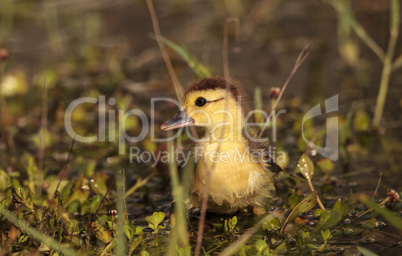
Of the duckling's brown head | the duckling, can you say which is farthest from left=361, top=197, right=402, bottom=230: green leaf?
the duckling's brown head

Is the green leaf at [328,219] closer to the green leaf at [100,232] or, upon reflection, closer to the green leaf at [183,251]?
the green leaf at [183,251]

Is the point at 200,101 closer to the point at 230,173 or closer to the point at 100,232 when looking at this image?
the point at 230,173

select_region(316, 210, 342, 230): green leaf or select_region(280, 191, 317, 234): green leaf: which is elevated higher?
select_region(280, 191, 317, 234): green leaf

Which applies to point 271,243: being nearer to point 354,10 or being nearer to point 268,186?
point 268,186

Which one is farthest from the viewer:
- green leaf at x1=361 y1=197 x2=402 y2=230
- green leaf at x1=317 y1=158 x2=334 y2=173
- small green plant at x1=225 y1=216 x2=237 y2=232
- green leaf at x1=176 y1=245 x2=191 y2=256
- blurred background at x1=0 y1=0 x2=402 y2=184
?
blurred background at x1=0 y1=0 x2=402 y2=184

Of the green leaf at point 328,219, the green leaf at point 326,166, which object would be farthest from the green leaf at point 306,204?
the green leaf at point 326,166

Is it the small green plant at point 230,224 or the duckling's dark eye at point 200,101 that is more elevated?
the duckling's dark eye at point 200,101

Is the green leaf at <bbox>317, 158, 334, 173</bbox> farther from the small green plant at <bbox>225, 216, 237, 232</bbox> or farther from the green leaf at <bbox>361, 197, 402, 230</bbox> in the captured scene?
the green leaf at <bbox>361, 197, 402, 230</bbox>

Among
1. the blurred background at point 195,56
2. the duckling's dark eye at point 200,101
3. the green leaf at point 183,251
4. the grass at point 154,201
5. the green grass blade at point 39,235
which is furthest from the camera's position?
the blurred background at point 195,56
